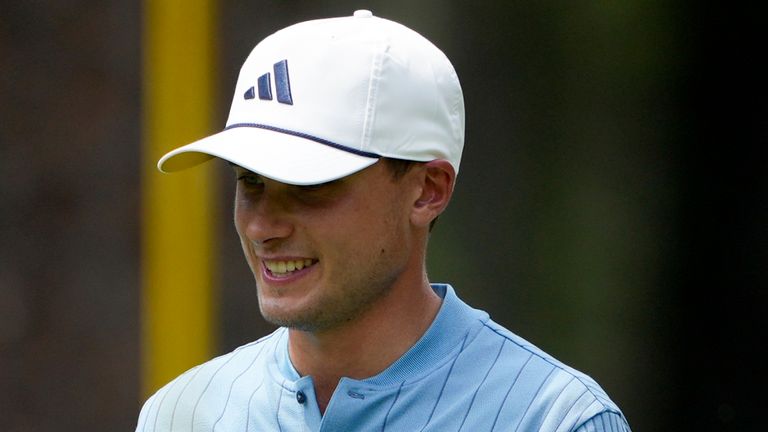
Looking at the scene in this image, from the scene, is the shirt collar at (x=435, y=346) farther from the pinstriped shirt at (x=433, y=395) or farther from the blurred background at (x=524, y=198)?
the blurred background at (x=524, y=198)

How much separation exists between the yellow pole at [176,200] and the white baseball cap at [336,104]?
2.52m

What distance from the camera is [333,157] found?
2.00 m

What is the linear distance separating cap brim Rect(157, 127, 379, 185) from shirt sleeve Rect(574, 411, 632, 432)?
54 centimetres

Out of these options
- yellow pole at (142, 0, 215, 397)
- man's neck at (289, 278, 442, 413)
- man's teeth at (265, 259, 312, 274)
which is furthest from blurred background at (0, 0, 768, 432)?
man's teeth at (265, 259, 312, 274)

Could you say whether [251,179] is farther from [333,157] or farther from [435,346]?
[435,346]

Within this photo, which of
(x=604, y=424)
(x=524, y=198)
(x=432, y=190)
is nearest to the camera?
(x=604, y=424)

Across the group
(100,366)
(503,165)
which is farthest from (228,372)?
(100,366)

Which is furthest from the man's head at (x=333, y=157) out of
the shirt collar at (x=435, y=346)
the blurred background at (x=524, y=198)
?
the blurred background at (x=524, y=198)

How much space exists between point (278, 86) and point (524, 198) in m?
2.54

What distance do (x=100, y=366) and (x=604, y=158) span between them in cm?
206

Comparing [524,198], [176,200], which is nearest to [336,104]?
[524,198]

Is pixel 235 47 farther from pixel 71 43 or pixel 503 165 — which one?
pixel 503 165

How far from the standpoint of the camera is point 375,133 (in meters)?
2.04

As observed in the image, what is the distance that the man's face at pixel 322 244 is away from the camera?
2.04 metres
